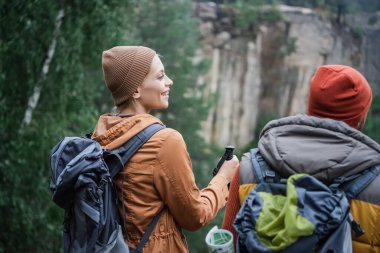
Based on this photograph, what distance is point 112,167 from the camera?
188 centimetres

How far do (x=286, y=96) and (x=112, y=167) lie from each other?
24642 mm

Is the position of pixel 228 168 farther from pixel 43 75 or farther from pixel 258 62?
pixel 258 62

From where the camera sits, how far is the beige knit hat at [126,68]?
77.4 inches

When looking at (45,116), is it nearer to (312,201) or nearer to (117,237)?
(117,237)

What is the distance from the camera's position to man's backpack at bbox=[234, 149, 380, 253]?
152cm

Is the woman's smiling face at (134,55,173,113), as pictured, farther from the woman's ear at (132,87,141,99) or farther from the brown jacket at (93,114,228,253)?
the brown jacket at (93,114,228,253)

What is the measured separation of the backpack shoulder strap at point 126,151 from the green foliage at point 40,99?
147 inches

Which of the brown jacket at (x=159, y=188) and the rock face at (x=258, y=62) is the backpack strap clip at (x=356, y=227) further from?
the rock face at (x=258, y=62)

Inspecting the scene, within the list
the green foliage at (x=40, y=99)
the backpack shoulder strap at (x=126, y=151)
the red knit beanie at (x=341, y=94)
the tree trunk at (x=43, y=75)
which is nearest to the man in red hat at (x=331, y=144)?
the red knit beanie at (x=341, y=94)

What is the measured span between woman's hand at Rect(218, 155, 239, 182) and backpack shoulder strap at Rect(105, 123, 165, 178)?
36 centimetres

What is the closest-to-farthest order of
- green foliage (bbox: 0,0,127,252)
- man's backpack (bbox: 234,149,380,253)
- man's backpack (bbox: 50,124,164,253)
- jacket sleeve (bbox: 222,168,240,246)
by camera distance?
man's backpack (bbox: 234,149,380,253), man's backpack (bbox: 50,124,164,253), jacket sleeve (bbox: 222,168,240,246), green foliage (bbox: 0,0,127,252)

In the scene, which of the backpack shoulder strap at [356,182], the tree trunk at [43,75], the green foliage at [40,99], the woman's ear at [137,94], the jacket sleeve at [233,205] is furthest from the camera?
the tree trunk at [43,75]

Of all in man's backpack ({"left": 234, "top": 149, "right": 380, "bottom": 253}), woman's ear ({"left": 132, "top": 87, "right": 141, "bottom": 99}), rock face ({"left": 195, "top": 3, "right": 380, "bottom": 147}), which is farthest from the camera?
rock face ({"left": 195, "top": 3, "right": 380, "bottom": 147})

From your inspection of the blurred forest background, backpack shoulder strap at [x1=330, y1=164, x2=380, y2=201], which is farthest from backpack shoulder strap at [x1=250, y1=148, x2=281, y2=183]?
the blurred forest background
